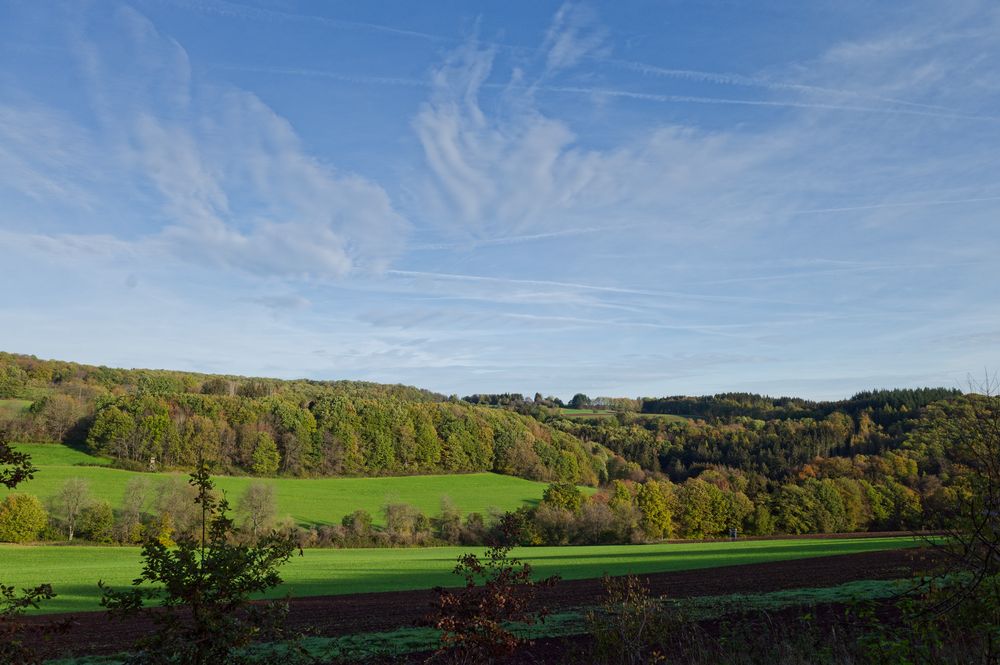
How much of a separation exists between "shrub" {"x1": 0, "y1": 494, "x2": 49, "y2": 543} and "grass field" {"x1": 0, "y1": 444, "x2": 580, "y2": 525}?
217 inches

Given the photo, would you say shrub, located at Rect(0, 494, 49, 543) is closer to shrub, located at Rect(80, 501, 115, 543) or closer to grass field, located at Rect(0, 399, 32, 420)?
shrub, located at Rect(80, 501, 115, 543)

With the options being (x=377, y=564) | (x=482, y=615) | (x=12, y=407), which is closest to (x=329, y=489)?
(x=377, y=564)

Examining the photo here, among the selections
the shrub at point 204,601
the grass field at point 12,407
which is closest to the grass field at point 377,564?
the shrub at point 204,601

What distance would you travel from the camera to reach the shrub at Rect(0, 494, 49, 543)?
55.1 metres

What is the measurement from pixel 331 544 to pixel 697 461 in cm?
7978

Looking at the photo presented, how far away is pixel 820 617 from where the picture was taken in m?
17.2

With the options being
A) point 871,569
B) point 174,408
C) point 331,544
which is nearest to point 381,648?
point 871,569

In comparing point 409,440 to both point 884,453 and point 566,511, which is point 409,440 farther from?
point 884,453

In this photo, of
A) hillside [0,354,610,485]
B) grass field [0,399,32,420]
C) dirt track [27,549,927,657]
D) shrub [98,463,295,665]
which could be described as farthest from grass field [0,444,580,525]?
shrub [98,463,295,665]

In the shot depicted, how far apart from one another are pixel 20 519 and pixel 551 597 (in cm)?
5221

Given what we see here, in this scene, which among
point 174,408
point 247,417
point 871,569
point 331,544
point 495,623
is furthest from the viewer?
point 247,417

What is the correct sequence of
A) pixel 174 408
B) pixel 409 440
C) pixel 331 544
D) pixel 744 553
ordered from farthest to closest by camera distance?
pixel 409 440 < pixel 174 408 < pixel 331 544 < pixel 744 553

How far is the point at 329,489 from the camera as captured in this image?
8838cm

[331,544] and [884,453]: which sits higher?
[884,453]
